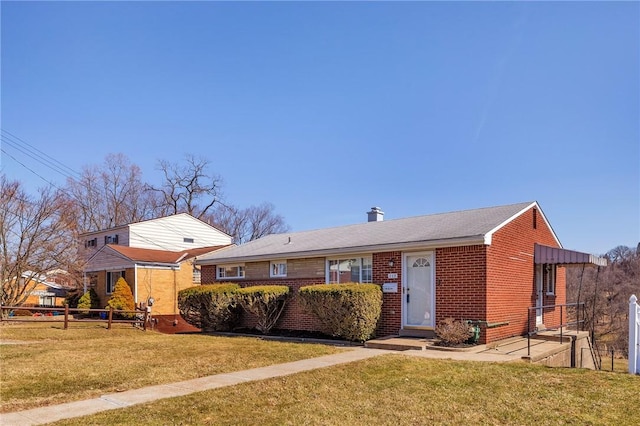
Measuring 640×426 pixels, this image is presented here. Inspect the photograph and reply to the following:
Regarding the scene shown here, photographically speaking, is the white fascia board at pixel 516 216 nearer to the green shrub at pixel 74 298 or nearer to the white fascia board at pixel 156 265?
the white fascia board at pixel 156 265

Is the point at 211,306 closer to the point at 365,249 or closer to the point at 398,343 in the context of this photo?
the point at 365,249

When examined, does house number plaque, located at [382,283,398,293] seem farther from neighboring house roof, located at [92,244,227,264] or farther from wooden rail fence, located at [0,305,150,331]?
neighboring house roof, located at [92,244,227,264]

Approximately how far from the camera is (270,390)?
6965 mm

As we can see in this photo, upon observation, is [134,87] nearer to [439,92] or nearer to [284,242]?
[284,242]

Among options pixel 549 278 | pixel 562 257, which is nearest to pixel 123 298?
pixel 549 278

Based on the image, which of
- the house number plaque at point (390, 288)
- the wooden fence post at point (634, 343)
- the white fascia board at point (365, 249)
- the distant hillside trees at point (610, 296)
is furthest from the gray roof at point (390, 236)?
the distant hillside trees at point (610, 296)

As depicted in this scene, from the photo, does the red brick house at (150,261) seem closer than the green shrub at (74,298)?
Yes

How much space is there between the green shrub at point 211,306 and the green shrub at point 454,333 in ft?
25.8

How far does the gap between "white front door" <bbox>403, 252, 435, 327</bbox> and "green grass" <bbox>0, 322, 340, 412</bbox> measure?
9.30 feet

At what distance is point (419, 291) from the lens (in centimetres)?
1323

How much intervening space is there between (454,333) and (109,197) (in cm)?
3903

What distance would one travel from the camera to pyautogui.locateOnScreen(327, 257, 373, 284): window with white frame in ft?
47.8

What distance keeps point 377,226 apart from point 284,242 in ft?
13.6

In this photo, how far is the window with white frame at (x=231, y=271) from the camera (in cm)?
1853
